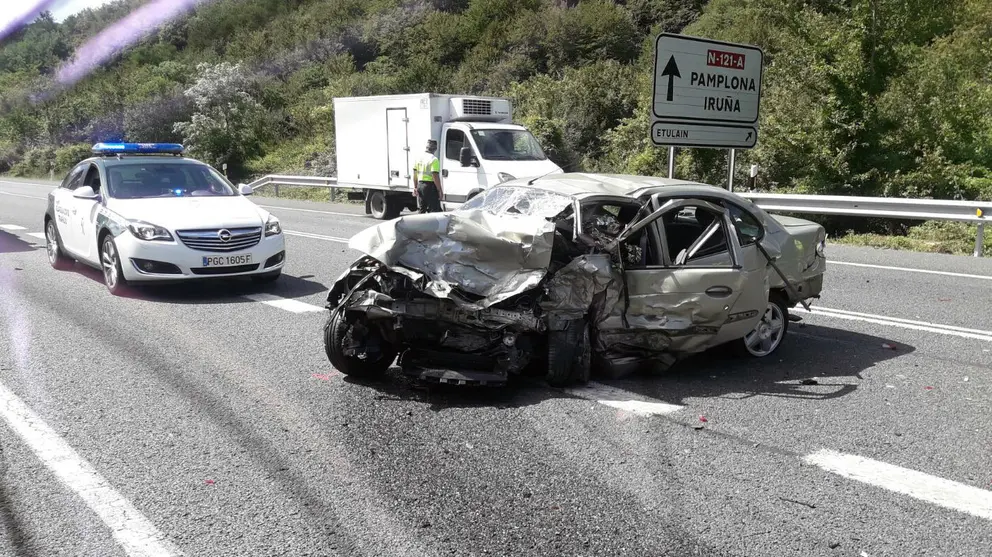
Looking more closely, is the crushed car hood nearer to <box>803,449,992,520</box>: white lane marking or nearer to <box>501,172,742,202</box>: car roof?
<box>501,172,742,202</box>: car roof

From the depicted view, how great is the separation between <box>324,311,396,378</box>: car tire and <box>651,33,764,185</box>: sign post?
707cm

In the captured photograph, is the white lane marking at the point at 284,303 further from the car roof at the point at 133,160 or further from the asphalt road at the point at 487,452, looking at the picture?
the car roof at the point at 133,160

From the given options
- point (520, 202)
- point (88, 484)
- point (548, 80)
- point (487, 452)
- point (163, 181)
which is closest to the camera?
point (88, 484)

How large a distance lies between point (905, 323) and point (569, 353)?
13.2 feet

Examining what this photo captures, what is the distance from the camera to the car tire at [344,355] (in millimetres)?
5699

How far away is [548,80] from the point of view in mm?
29875

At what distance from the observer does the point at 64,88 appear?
6072 cm

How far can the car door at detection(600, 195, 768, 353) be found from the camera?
5.76 m

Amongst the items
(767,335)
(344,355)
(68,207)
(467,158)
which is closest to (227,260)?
(68,207)

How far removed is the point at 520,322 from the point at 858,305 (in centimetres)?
485

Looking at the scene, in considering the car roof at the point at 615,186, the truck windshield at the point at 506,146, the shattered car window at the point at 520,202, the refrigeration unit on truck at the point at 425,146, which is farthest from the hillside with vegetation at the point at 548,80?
the shattered car window at the point at 520,202

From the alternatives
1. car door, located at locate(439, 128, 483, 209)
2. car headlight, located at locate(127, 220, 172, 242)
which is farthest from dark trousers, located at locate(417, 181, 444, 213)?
car headlight, located at locate(127, 220, 172, 242)

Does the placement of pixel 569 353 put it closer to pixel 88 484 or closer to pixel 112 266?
pixel 88 484

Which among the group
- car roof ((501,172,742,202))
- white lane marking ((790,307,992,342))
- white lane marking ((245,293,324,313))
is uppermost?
car roof ((501,172,742,202))
